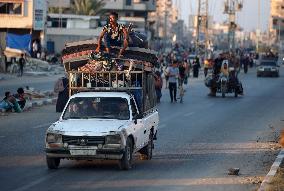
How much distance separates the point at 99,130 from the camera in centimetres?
1463

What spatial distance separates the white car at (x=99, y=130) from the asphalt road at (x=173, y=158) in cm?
34

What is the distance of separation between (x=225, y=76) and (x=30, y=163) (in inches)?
1032

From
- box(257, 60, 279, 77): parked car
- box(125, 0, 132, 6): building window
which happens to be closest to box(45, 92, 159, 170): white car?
box(257, 60, 279, 77): parked car

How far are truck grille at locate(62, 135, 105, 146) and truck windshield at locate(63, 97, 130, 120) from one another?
36.2 inches

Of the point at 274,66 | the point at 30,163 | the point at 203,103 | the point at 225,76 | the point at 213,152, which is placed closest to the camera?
the point at 30,163

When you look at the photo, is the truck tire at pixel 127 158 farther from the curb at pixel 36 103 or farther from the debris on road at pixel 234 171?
the curb at pixel 36 103

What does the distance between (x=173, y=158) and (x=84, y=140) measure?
11.0 feet

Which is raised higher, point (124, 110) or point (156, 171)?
point (124, 110)

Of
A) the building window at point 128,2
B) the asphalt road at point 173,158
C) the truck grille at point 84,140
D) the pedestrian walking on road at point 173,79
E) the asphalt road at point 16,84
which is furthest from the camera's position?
the building window at point 128,2

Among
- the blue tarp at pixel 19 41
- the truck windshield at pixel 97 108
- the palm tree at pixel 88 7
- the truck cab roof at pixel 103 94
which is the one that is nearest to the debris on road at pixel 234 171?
the truck windshield at pixel 97 108

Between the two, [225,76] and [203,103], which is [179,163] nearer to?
[203,103]

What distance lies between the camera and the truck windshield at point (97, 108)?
15525 millimetres

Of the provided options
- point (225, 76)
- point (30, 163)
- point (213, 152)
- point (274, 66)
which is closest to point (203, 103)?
point (225, 76)

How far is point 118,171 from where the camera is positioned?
15016 mm
